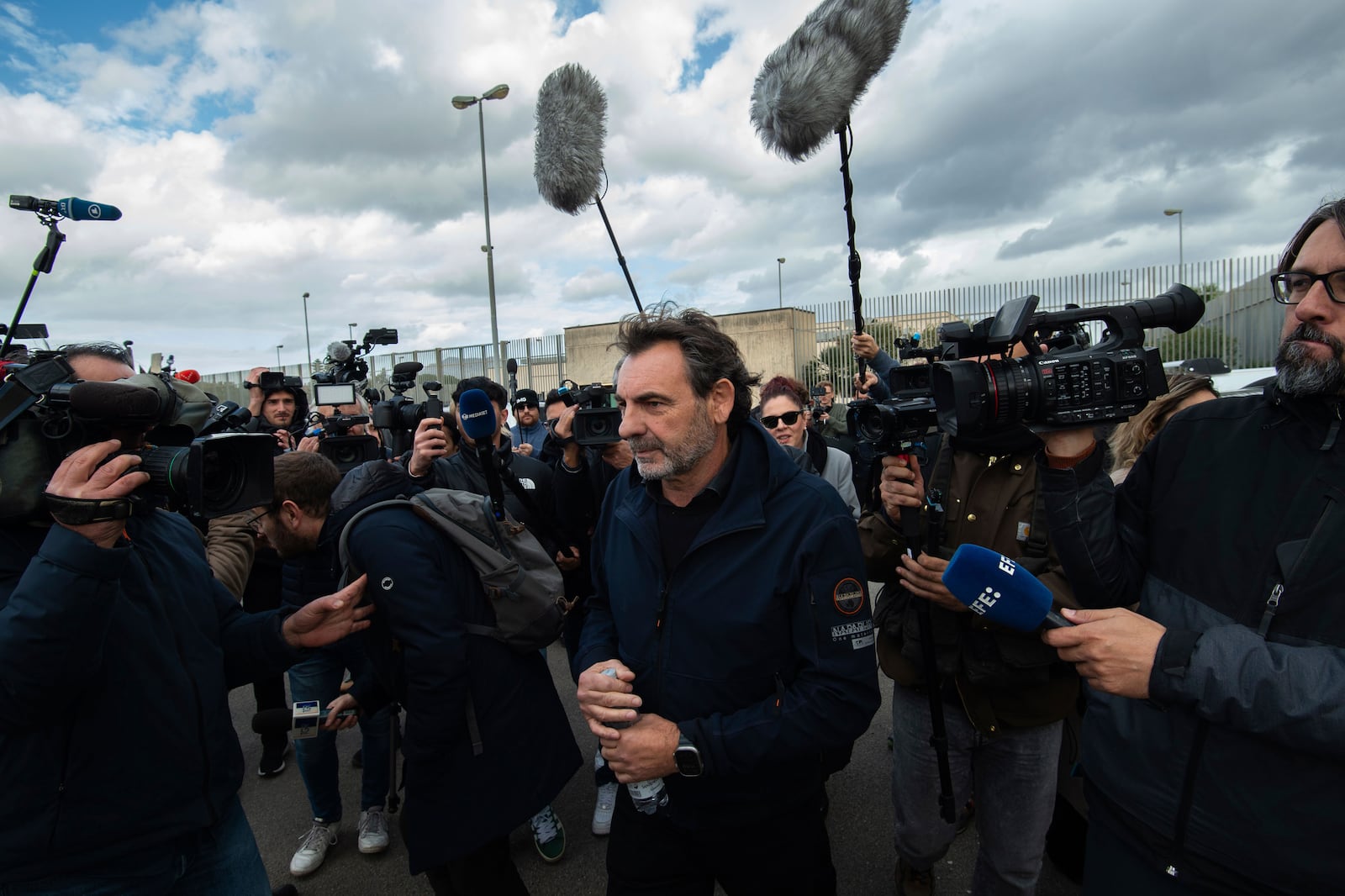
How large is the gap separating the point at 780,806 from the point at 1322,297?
1.72 metres

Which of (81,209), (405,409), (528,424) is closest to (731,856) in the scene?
(405,409)

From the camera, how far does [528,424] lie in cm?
751

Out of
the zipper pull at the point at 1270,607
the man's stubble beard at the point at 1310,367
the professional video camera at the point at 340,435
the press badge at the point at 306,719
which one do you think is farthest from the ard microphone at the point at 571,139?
the zipper pull at the point at 1270,607

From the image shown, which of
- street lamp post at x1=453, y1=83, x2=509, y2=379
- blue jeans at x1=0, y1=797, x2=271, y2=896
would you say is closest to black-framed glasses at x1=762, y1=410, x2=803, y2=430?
blue jeans at x1=0, y1=797, x2=271, y2=896

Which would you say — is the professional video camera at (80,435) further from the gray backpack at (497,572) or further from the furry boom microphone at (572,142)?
the furry boom microphone at (572,142)

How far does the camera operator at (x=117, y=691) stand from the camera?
1.37m

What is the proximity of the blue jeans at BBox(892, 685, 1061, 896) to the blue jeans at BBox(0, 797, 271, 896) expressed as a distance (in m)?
2.17

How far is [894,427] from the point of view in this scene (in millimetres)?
2082

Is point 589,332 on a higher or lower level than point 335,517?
higher

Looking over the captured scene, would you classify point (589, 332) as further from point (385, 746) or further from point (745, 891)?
point (745, 891)

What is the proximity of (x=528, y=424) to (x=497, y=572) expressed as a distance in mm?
5253

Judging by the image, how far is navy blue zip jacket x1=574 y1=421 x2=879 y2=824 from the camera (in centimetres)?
171

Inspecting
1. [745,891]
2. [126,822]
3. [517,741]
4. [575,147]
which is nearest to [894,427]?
[745,891]

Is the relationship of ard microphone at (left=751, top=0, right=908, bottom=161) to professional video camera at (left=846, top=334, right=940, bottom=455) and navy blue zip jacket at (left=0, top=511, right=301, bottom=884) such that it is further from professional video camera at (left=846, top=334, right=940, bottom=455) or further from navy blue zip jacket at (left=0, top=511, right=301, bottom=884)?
navy blue zip jacket at (left=0, top=511, right=301, bottom=884)
